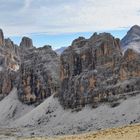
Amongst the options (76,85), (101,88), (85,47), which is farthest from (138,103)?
(85,47)

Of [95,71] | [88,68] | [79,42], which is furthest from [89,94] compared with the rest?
[79,42]

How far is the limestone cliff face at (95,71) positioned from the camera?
494ft

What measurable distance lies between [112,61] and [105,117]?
28100mm

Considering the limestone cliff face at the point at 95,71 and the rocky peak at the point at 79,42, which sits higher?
the rocky peak at the point at 79,42

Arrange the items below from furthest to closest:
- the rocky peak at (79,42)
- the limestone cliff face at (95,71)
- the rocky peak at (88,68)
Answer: the rocky peak at (79,42)
the rocky peak at (88,68)
the limestone cliff face at (95,71)

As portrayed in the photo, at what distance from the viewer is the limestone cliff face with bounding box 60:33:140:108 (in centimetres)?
15050

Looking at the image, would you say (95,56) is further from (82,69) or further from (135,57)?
(135,57)

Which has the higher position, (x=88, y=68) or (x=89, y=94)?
(x=88, y=68)

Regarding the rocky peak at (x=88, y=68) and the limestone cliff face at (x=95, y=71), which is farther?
the rocky peak at (x=88, y=68)

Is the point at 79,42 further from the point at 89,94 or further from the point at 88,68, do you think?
the point at 89,94

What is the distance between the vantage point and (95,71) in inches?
6383

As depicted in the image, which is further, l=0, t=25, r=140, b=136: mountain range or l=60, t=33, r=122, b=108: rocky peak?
l=60, t=33, r=122, b=108: rocky peak

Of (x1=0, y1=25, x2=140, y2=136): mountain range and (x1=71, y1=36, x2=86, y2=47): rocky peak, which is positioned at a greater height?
(x1=71, y1=36, x2=86, y2=47): rocky peak

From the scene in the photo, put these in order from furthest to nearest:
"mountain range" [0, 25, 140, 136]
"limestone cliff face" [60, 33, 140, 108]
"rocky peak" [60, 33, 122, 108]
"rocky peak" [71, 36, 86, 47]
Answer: "rocky peak" [71, 36, 86, 47] → "rocky peak" [60, 33, 122, 108] → "limestone cliff face" [60, 33, 140, 108] → "mountain range" [0, 25, 140, 136]
